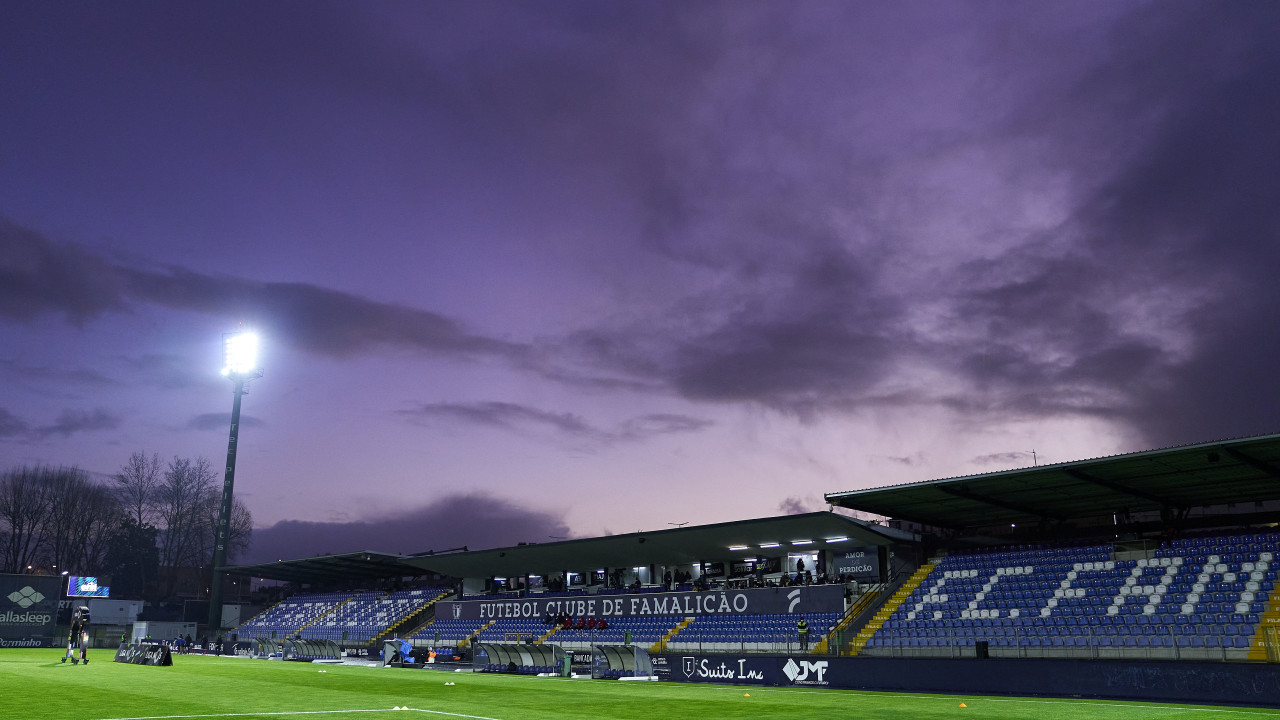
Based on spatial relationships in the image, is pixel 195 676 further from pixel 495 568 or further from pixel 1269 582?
pixel 1269 582

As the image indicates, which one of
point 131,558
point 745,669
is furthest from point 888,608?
point 131,558

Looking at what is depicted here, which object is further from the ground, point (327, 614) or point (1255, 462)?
point (1255, 462)

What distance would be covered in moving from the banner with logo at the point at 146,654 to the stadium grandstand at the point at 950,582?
12681mm

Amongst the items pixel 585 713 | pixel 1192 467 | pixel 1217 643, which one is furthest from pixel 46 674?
pixel 1192 467

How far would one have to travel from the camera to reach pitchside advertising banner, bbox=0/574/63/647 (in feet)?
213

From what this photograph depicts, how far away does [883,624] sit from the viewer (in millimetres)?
34438

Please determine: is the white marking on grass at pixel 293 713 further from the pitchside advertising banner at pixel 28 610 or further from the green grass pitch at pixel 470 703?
the pitchside advertising banner at pixel 28 610

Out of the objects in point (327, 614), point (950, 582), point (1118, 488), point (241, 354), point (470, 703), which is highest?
point (241, 354)

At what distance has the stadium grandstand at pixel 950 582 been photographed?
2714cm

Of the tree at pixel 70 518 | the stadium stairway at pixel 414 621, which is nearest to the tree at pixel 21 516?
the tree at pixel 70 518

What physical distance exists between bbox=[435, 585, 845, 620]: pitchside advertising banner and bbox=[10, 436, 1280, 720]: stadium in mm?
121

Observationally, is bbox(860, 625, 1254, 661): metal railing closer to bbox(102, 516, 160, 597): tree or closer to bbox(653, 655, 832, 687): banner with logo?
bbox(653, 655, 832, 687): banner with logo

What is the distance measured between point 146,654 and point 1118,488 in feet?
144

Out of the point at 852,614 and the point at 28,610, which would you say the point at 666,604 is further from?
the point at 28,610
